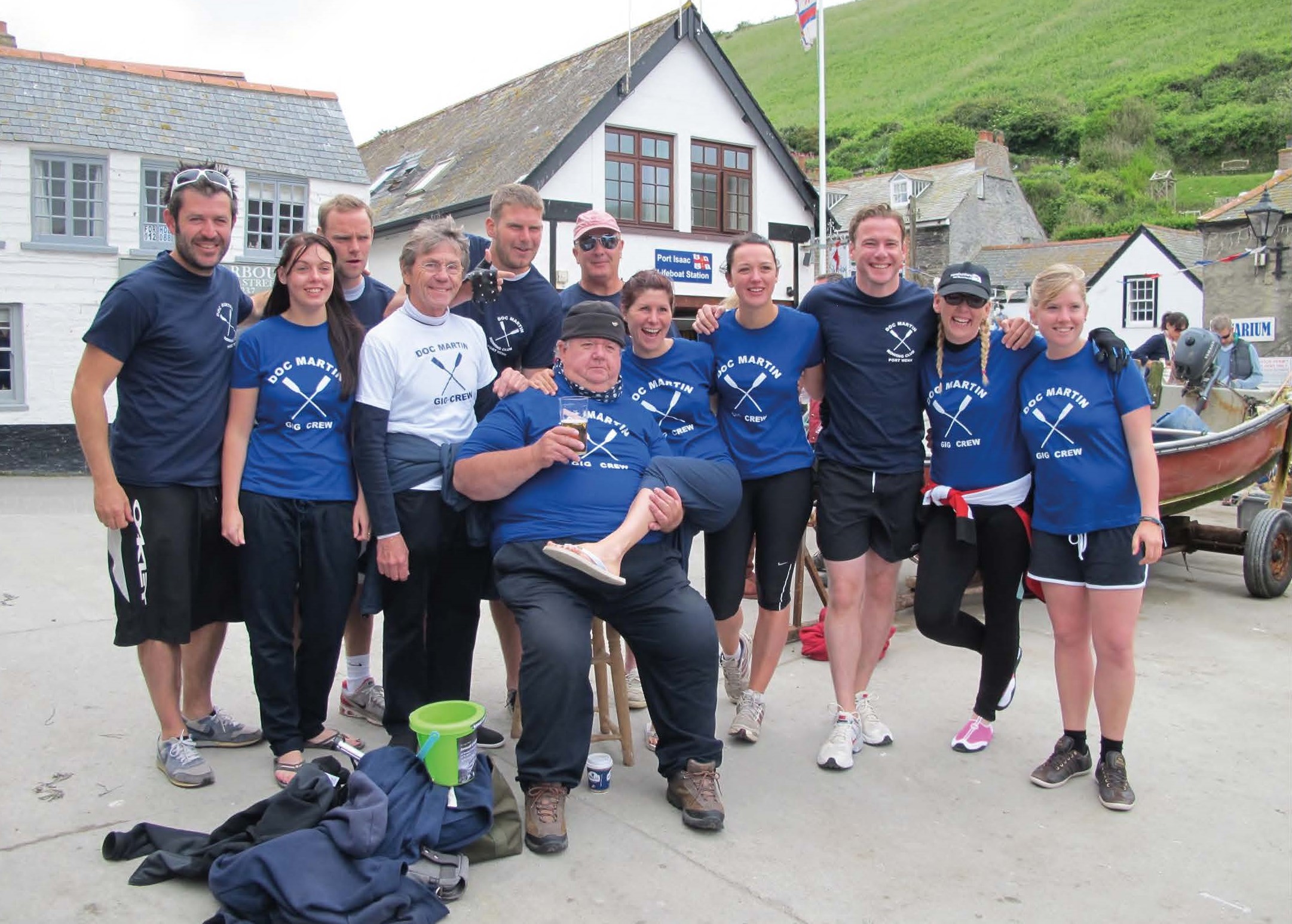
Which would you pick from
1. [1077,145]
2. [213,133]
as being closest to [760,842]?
[213,133]

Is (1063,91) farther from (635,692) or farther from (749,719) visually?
(749,719)

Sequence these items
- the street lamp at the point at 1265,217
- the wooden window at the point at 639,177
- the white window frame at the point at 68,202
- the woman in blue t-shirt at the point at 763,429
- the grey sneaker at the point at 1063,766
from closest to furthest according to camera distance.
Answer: the grey sneaker at the point at 1063,766 < the woman in blue t-shirt at the point at 763,429 < the white window frame at the point at 68,202 < the street lamp at the point at 1265,217 < the wooden window at the point at 639,177

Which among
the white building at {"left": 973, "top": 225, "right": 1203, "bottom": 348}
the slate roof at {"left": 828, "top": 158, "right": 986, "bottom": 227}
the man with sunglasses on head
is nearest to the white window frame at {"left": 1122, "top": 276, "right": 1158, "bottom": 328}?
the white building at {"left": 973, "top": 225, "right": 1203, "bottom": 348}

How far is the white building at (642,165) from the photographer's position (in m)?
17.8

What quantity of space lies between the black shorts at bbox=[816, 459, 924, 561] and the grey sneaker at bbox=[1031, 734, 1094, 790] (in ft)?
3.19

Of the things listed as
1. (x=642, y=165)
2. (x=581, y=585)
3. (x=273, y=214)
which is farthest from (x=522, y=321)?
(x=642, y=165)

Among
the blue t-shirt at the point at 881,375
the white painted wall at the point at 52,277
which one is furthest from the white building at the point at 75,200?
the blue t-shirt at the point at 881,375

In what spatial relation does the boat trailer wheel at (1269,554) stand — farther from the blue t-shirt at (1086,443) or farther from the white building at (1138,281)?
the white building at (1138,281)

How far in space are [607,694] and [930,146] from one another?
67.7m

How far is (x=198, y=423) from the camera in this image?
363 centimetres

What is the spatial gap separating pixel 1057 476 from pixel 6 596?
6364mm

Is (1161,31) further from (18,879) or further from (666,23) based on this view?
(18,879)

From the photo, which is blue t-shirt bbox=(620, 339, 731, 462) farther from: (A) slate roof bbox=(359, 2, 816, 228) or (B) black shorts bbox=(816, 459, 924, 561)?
(A) slate roof bbox=(359, 2, 816, 228)

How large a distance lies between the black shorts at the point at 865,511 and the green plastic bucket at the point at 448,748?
1.68 meters
